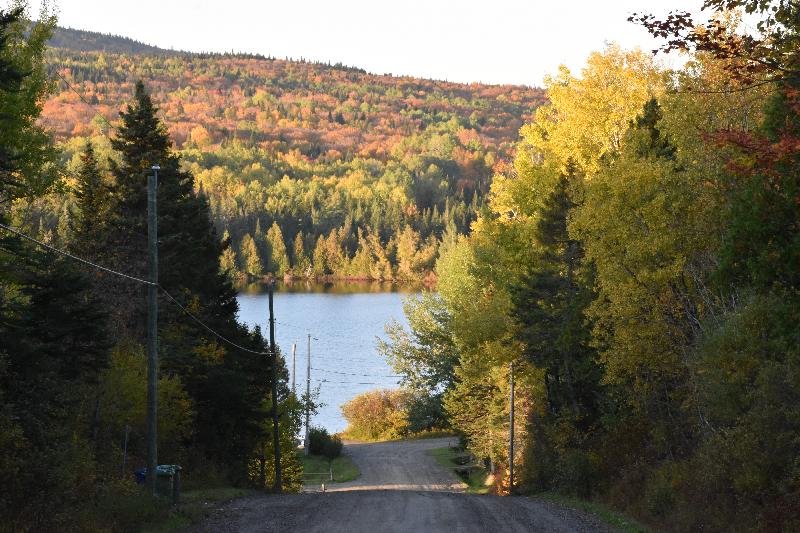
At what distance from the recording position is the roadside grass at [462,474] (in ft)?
164

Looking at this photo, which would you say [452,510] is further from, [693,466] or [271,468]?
[271,468]

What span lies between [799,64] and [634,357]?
14299mm

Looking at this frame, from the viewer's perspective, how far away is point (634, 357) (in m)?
24.3

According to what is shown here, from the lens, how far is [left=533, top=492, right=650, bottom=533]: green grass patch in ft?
67.5

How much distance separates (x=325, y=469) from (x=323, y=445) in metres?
4.73

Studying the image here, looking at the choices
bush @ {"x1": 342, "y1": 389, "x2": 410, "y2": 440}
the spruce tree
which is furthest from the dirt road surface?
bush @ {"x1": 342, "y1": 389, "x2": 410, "y2": 440}

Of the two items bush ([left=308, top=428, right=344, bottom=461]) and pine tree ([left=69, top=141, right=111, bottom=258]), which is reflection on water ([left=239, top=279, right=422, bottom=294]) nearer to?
bush ([left=308, top=428, right=344, bottom=461])

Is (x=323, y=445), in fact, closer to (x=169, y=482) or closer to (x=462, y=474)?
(x=462, y=474)

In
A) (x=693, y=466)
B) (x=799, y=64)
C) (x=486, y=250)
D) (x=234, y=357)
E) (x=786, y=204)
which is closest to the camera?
(x=799, y=64)

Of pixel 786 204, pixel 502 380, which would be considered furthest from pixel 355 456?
pixel 786 204

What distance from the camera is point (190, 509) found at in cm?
2045

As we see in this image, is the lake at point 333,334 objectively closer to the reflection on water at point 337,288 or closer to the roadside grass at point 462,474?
the reflection on water at point 337,288

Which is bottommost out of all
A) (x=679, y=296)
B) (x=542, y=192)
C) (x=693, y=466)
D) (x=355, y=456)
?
(x=355, y=456)

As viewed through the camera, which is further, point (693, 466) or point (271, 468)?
point (271, 468)
